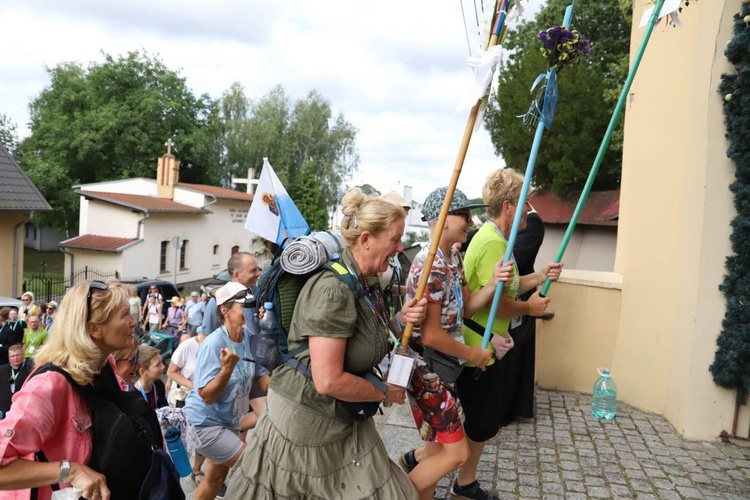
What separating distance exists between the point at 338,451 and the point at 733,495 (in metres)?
3.01

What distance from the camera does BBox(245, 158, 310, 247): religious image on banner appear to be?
10.1ft

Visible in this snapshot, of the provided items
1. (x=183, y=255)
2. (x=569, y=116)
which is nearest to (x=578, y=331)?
(x=569, y=116)

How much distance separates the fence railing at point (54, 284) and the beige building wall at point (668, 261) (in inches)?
598

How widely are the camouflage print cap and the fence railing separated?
1620 cm

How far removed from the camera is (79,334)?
2209 millimetres

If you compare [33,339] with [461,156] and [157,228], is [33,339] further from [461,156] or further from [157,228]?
[157,228]

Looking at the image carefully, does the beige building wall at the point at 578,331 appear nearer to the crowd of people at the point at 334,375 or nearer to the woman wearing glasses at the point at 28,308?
the crowd of people at the point at 334,375

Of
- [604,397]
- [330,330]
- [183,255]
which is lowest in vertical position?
[183,255]

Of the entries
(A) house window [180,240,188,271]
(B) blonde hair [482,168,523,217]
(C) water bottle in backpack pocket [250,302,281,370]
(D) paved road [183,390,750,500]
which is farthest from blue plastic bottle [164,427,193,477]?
(A) house window [180,240,188,271]

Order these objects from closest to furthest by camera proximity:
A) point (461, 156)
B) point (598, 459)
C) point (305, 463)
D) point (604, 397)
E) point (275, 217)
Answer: point (305, 463)
point (461, 156)
point (275, 217)
point (598, 459)
point (604, 397)

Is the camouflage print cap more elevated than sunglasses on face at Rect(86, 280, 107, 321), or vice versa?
the camouflage print cap

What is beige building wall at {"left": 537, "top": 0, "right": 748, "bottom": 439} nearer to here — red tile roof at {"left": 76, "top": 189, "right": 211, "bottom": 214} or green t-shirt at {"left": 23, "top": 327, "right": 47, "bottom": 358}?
green t-shirt at {"left": 23, "top": 327, "right": 47, "bottom": 358}

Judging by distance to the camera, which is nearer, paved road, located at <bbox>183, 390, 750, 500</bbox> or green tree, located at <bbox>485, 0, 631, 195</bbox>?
paved road, located at <bbox>183, 390, 750, 500</bbox>

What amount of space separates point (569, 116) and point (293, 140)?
3315 cm
